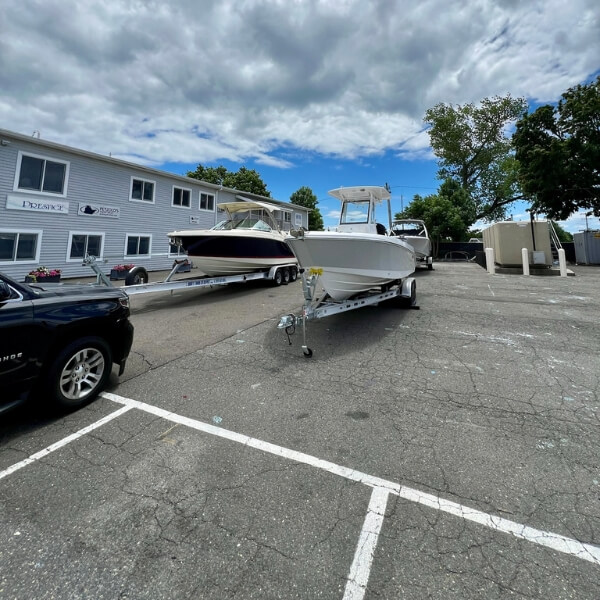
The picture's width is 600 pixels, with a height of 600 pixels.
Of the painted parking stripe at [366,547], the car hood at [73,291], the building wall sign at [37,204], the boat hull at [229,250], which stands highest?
the building wall sign at [37,204]

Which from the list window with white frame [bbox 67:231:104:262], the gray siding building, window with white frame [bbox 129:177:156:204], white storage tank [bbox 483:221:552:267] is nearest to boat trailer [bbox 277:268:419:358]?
the gray siding building

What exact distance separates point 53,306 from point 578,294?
1301cm

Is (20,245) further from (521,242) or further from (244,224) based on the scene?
(521,242)

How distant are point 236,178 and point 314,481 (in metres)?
38.8

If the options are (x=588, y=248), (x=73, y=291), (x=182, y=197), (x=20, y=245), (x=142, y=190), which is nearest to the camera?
(x=73, y=291)

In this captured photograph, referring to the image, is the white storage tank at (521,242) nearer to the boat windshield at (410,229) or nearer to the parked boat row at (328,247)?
the boat windshield at (410,229)

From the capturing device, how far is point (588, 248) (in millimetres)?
20984

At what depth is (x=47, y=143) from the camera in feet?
41.2

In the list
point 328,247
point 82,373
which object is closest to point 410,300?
point 328,247

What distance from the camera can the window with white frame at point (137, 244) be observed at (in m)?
16.2

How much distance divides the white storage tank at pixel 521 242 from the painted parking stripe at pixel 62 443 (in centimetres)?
1904

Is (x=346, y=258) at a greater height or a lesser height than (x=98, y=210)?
lesser

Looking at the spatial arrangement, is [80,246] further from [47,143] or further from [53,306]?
[53,306]

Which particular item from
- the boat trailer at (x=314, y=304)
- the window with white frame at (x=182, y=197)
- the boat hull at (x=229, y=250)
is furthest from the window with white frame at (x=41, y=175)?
the boat trailer at (x=314, y=304)
